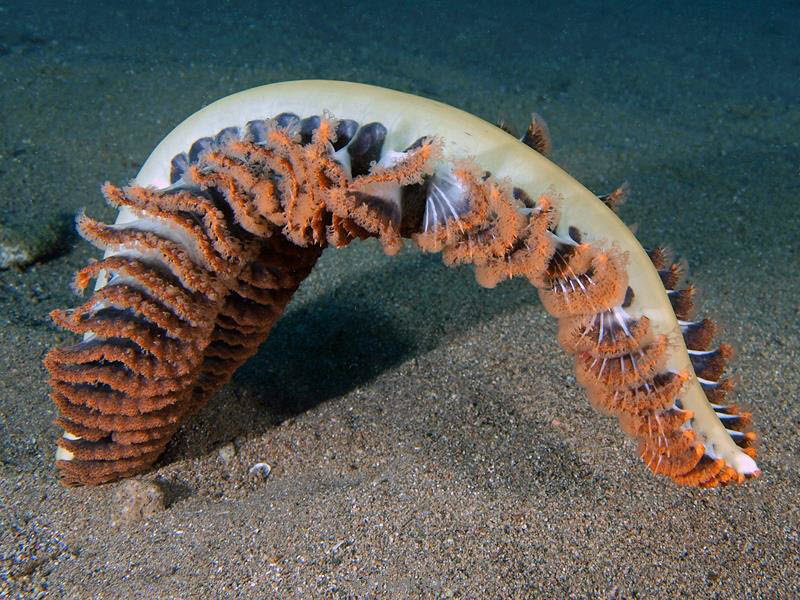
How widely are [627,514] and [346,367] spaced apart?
1943 millimetres

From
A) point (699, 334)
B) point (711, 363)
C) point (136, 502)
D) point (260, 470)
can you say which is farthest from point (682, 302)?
point (136, 502)

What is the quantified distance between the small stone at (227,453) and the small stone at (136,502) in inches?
15.4

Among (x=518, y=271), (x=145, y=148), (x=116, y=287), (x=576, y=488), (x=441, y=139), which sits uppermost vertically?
(x=441, y=139)

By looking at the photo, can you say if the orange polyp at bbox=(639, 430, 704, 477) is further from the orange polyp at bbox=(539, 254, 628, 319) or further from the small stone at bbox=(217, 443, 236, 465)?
the small stone at bbox=(217, 443, 236, 465)

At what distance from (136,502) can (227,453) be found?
552 millimetres

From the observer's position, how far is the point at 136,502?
290 centimetres

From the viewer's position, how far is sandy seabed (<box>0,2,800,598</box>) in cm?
249

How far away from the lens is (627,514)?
2.73m

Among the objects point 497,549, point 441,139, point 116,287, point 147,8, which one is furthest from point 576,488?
point 147,8

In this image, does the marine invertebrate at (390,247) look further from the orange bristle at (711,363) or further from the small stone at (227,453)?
the small stone at (227,453)

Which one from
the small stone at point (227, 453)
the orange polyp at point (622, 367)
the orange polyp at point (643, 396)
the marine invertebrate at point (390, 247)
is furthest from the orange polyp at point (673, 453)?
the small stone at point (227, 453)

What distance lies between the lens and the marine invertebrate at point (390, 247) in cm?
234

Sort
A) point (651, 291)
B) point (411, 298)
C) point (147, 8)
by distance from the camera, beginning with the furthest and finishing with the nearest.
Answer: point (147, 8) < point (411, 298) < point (651, 291)

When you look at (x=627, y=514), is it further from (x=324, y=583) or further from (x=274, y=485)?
(x=274, y=485)
